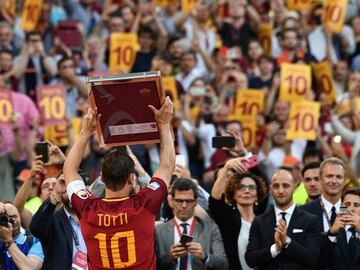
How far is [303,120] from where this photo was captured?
714 inches

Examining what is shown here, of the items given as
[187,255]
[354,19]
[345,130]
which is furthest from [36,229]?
[354,19]

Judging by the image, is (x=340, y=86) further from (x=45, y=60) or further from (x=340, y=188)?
(x=340, y=188)

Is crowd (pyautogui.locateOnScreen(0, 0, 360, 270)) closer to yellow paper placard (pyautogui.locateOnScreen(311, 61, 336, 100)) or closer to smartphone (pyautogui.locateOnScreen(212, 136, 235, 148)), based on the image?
yellow paper placard (pyautogui.locateOnScreen(311, 61, 336, 100))

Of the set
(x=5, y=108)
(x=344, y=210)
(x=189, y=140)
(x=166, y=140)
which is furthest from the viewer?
(x=189, y=140)

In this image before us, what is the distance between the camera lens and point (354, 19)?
883 inches

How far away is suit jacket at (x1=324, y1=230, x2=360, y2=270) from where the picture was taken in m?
12.4

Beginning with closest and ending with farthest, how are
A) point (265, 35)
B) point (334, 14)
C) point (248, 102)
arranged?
1. point (248, 102)
2. point (334, 14)
3. point (265, 35)

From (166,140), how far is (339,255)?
2.83 meters

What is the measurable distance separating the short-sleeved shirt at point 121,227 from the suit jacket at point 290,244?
2337 millimetres

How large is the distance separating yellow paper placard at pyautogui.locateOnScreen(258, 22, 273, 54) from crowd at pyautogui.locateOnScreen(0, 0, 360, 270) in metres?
0.03

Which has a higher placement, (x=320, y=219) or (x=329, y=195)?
(x=329, y=195)

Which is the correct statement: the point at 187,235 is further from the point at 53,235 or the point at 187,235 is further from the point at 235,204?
the point at 53,235

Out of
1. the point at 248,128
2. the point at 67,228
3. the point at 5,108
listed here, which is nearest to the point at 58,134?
the point at 5,108

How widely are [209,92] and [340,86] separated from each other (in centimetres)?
240
